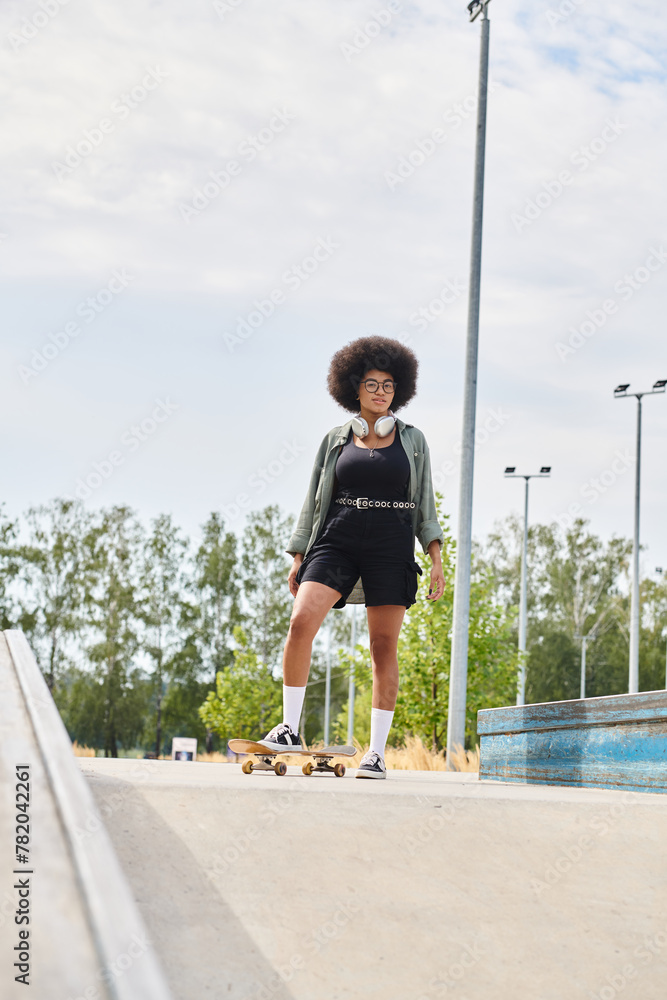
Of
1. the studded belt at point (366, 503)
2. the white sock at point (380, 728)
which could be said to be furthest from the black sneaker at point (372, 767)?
the studded belt at point (366, 503)

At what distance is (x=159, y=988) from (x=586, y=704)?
3.32 metres

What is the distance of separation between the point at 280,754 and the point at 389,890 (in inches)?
81.0

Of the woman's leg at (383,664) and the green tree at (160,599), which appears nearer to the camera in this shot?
the woman's leg at (383,664)

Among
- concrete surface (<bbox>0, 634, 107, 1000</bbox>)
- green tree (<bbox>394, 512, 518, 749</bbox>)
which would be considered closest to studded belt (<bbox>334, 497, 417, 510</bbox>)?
concrete surface (<bbox>0, 634, 107, 1000</bbox>)

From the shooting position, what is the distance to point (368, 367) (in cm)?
580

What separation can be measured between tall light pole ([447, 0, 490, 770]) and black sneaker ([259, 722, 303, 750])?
6.71 m

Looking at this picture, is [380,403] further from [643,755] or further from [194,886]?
[194,886]

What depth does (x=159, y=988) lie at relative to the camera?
196 cm

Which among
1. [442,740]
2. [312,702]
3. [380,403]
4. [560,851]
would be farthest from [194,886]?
[312,702]

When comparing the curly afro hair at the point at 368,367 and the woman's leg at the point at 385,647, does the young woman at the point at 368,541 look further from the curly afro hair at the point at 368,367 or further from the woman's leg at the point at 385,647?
the curly afro hair at the point at 368,367

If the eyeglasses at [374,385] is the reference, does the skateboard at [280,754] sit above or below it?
below

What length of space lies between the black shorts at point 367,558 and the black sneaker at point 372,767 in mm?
792

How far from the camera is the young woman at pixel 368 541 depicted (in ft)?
16.6

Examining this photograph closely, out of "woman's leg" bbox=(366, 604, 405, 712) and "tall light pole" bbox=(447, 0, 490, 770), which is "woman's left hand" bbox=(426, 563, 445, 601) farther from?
"tall light pole" bbox=(447, 0, 490, 770)
